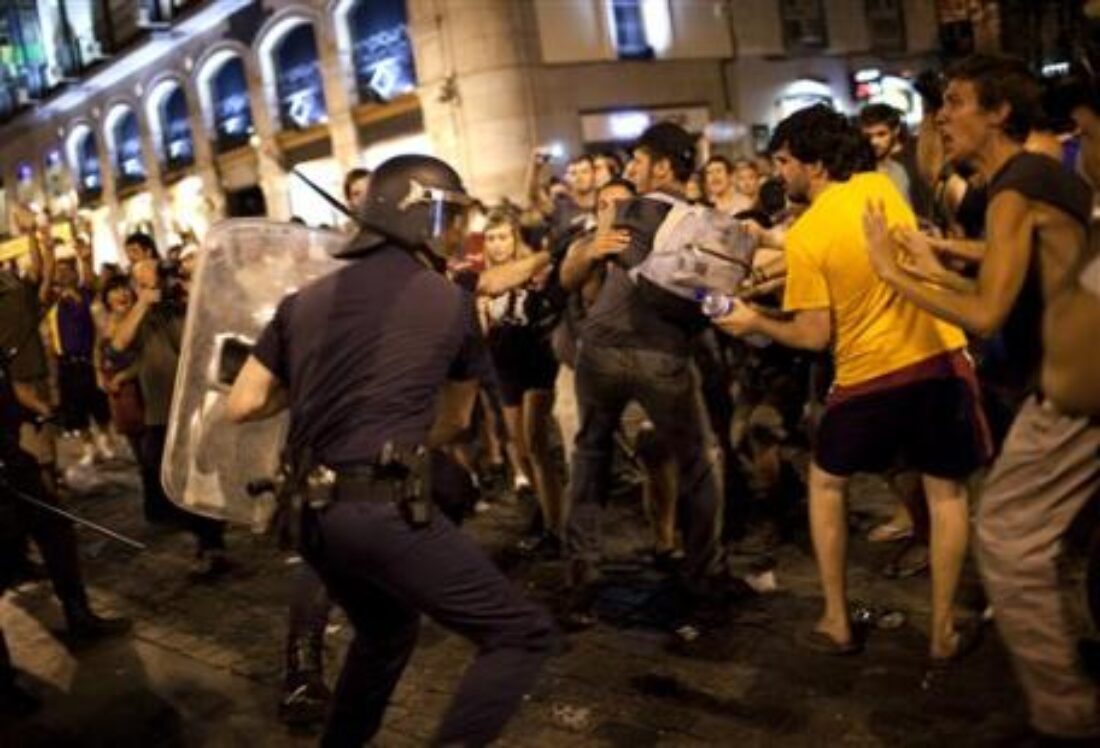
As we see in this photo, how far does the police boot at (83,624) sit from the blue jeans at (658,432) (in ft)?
8.89

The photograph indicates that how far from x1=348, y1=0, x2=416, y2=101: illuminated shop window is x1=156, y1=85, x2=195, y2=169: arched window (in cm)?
703

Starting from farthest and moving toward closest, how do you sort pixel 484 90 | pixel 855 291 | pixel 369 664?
pixel 484 90
pixel 855 291
pixel 369 664

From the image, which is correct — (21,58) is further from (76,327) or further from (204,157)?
(76,327)

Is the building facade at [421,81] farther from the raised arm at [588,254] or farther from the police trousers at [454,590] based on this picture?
the police trousers at [454,590]

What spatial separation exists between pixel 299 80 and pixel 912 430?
722 inches

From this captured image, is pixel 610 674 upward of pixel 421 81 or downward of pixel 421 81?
downward

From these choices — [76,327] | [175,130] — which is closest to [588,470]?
[76,327]

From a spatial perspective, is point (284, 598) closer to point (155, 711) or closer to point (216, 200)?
point (155, 711)

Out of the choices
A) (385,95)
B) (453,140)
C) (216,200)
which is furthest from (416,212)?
(216,200)

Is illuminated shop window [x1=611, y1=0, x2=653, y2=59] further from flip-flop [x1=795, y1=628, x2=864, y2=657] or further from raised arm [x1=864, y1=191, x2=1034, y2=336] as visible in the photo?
raised arm [x1=864, y1=191, x2=1034, y2=336]

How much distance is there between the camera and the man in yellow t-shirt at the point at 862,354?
390cm

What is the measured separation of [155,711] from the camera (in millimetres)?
4715

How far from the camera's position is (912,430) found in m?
4.01

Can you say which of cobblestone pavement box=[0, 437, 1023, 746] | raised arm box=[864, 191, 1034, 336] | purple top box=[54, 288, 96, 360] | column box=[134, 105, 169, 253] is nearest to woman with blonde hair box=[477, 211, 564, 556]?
cobblestone pavement box=[0, 437, 1023, 746]
